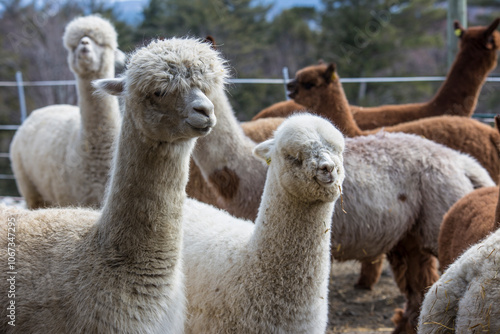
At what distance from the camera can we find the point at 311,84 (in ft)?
18.9

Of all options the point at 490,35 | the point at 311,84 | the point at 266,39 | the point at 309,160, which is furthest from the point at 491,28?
the point at 266,39

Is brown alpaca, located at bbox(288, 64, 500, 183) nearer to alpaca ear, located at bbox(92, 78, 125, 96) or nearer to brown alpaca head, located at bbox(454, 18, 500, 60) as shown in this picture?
brown alpaca head, located at bbox(454, 18, 500, 60)

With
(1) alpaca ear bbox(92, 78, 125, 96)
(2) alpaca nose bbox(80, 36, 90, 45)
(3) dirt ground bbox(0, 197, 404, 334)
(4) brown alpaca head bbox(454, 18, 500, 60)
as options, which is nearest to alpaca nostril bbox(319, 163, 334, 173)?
(1) alpaca ear bbox(92, 78, 125, 96)

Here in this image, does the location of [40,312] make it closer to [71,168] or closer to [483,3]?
[71,168]

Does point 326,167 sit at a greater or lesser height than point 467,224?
greater

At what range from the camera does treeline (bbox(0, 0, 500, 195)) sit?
1606 cm

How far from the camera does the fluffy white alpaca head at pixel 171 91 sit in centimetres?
219

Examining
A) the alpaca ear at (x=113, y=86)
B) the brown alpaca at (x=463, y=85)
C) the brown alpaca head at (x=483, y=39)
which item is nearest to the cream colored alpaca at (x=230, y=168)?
the alpaca ear at (x=113, y=86)

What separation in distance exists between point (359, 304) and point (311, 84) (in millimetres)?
2352

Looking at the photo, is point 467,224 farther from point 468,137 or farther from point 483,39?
point 483,39

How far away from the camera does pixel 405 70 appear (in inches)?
798

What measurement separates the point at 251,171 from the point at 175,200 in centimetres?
178

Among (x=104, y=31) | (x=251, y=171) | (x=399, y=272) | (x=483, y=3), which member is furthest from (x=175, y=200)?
(x=483, y=3)

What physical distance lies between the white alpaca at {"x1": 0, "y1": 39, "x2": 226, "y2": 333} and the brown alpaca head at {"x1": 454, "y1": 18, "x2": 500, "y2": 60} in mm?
5349
